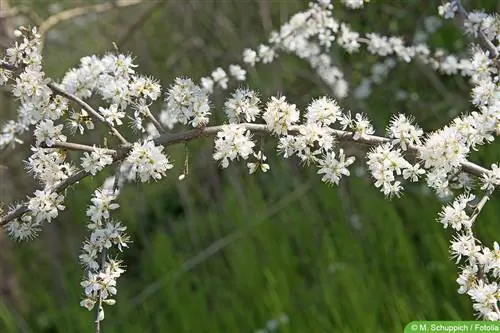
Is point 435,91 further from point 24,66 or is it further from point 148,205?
point 24,66

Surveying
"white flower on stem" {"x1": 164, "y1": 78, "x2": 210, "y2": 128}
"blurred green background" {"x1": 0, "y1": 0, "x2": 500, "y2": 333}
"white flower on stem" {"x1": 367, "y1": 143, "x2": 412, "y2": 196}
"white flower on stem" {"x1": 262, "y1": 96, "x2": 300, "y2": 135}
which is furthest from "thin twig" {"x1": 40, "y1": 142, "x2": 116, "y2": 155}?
"blurred green background" {"x1": 0, "y1": 0, "x2": 500, "y2": 333}

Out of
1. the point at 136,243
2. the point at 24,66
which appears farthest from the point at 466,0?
the point at 24,66

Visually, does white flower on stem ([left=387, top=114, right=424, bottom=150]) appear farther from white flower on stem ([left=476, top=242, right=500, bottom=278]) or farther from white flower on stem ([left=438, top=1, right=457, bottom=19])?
white flower on stem ([left=438, top=1, right=457, bottom=19])

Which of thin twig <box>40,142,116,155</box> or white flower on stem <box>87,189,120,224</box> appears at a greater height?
thin twig <box>40,142,116,155</box>

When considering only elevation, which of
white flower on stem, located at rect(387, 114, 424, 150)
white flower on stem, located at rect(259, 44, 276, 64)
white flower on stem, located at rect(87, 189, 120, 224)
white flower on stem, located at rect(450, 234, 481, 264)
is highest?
white flower on stem, located at rect(259, 44, 276, 64)

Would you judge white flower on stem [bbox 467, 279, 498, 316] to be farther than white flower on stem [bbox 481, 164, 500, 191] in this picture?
No

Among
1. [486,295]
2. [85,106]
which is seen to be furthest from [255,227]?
[486,295]

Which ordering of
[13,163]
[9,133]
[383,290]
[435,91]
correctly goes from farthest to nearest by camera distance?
1. [13,163]
2. [435,91]
3. [383,290]
4. [9,133]
